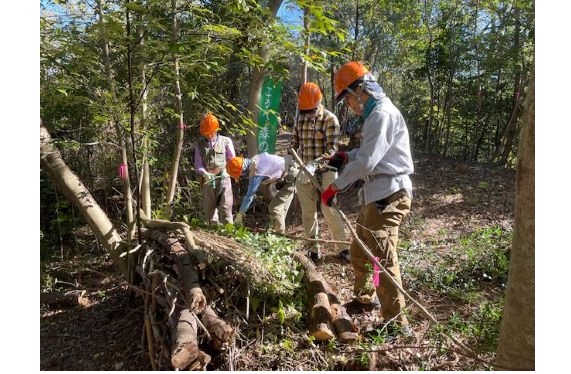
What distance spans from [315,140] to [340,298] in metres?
1.89

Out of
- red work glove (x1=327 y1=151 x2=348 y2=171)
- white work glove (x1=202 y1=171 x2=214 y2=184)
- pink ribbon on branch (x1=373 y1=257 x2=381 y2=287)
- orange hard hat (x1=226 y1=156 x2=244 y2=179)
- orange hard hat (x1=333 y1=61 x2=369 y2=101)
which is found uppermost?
orange hard hat (x1=333 y1=61 x2=369 y2=101)

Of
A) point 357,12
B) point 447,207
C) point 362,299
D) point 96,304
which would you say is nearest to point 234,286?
point 362,299

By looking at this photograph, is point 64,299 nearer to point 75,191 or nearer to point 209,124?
point 75,191

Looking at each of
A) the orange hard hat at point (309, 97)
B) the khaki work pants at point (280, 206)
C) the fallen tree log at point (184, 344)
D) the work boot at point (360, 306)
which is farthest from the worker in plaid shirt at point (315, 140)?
the fallen tree log at point (184, 344)

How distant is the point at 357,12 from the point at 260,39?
9505mm

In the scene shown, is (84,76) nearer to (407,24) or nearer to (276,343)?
(276,343)

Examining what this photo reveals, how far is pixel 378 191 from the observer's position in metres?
3.02

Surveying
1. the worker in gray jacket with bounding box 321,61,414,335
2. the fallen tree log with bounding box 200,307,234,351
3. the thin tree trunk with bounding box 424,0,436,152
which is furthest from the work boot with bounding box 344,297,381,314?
the thin tree trunk with bounding box 424,0,436,152

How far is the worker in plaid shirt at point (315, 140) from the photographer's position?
185 inches

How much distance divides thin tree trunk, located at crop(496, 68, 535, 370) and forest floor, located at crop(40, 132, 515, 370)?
0.96m

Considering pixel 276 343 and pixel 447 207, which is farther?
pixel 447 207

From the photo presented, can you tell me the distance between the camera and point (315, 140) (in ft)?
15.7

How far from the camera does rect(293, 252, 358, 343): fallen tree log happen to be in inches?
115

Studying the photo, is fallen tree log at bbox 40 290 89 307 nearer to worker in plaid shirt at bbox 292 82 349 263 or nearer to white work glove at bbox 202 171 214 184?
white work glove at bbox 202 171 214 184
